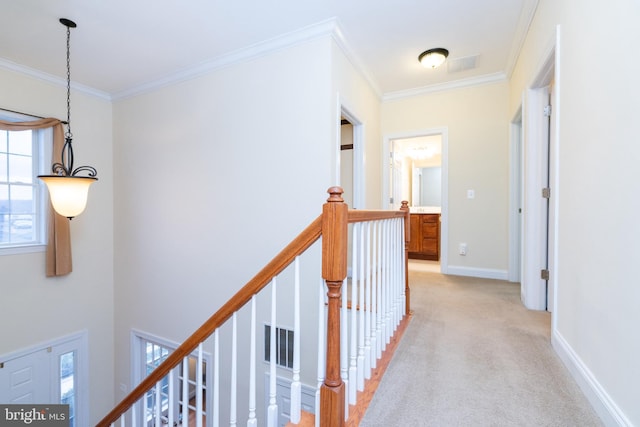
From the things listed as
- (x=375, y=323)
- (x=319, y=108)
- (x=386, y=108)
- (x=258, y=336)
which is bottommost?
(x=258, y=336)

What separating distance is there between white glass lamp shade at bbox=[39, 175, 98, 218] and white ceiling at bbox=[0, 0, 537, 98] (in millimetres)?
1437

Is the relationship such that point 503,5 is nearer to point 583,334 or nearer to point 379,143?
point 379,143

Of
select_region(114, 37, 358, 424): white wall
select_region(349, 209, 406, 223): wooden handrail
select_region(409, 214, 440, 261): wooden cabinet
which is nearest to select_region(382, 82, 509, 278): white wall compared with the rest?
select_region(409, 214, 440, 261): wooden cabinet

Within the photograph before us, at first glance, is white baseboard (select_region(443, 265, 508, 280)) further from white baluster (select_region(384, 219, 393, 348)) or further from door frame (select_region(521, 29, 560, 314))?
white baluster (select_region(384, 219, 393, 348))

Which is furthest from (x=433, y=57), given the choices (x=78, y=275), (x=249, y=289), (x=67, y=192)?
(x=78, y=275)

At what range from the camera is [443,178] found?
3846mm

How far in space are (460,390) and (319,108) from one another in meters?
2.31

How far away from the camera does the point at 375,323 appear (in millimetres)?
1604

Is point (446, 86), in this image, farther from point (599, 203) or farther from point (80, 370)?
point (80, 370)

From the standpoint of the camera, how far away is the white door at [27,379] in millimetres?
3170

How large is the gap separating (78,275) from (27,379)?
1.23 meters

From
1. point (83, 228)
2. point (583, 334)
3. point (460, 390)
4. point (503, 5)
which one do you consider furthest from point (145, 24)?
point (583, 334)

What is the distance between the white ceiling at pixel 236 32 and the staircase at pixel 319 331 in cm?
179

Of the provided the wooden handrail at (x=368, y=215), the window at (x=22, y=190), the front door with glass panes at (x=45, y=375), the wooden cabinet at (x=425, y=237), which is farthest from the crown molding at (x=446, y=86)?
the front door with glass panes at (x=45, y=375)
